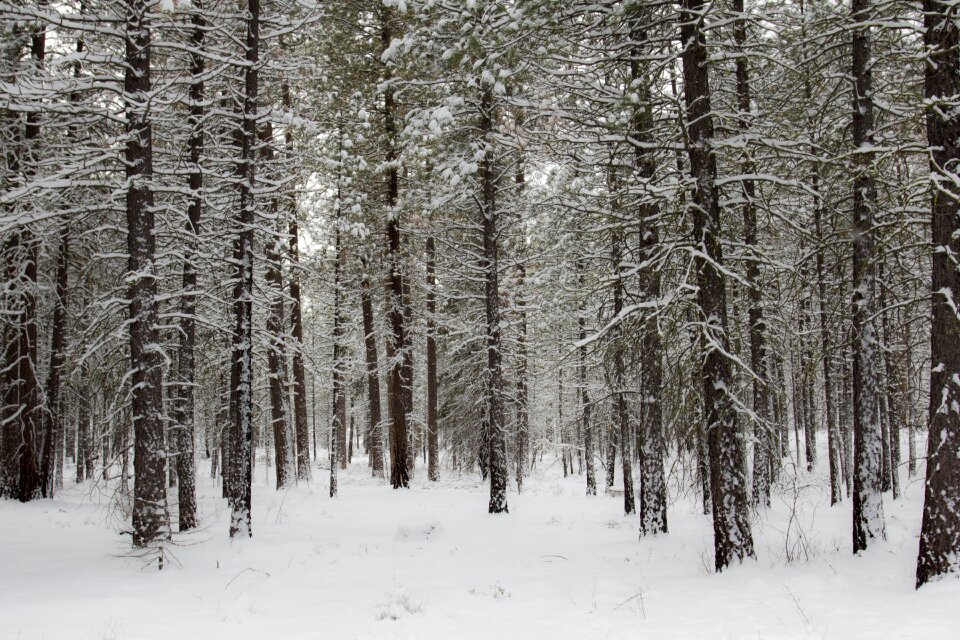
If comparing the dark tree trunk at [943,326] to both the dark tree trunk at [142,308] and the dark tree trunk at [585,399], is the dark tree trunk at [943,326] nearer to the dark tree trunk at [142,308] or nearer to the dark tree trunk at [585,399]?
the dark tree trunk at [142,308]

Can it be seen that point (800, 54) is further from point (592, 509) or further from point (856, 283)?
point (592, 509)

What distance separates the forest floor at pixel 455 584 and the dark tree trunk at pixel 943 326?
47cm

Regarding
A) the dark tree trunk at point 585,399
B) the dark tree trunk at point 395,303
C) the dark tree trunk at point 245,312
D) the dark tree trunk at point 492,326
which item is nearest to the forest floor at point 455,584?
the dark tree trunk at point 245,312

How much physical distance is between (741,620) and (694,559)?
3381 mm

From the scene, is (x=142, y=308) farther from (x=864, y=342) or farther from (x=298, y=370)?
(x=298, y=370)

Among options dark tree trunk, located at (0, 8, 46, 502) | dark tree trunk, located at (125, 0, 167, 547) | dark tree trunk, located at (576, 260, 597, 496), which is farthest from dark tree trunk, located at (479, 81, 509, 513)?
dark tree trunk, located at (0, 8, 46, 502)

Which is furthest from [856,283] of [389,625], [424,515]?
[424,515]

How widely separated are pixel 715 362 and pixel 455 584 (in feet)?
16.3

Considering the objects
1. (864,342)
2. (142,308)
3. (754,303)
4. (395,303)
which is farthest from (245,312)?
(864,342)

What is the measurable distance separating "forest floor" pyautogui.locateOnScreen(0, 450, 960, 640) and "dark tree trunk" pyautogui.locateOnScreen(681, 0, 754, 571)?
53 centimetres

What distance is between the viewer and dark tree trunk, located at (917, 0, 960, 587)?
6.59 meters

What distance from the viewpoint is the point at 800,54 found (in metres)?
10.2

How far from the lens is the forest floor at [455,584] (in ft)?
20.3

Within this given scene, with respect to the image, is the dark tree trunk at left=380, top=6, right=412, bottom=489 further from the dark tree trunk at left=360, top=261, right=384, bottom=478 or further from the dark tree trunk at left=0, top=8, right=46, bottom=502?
the dark tree trunk at left=0, top=8, right=46, bottom=502
